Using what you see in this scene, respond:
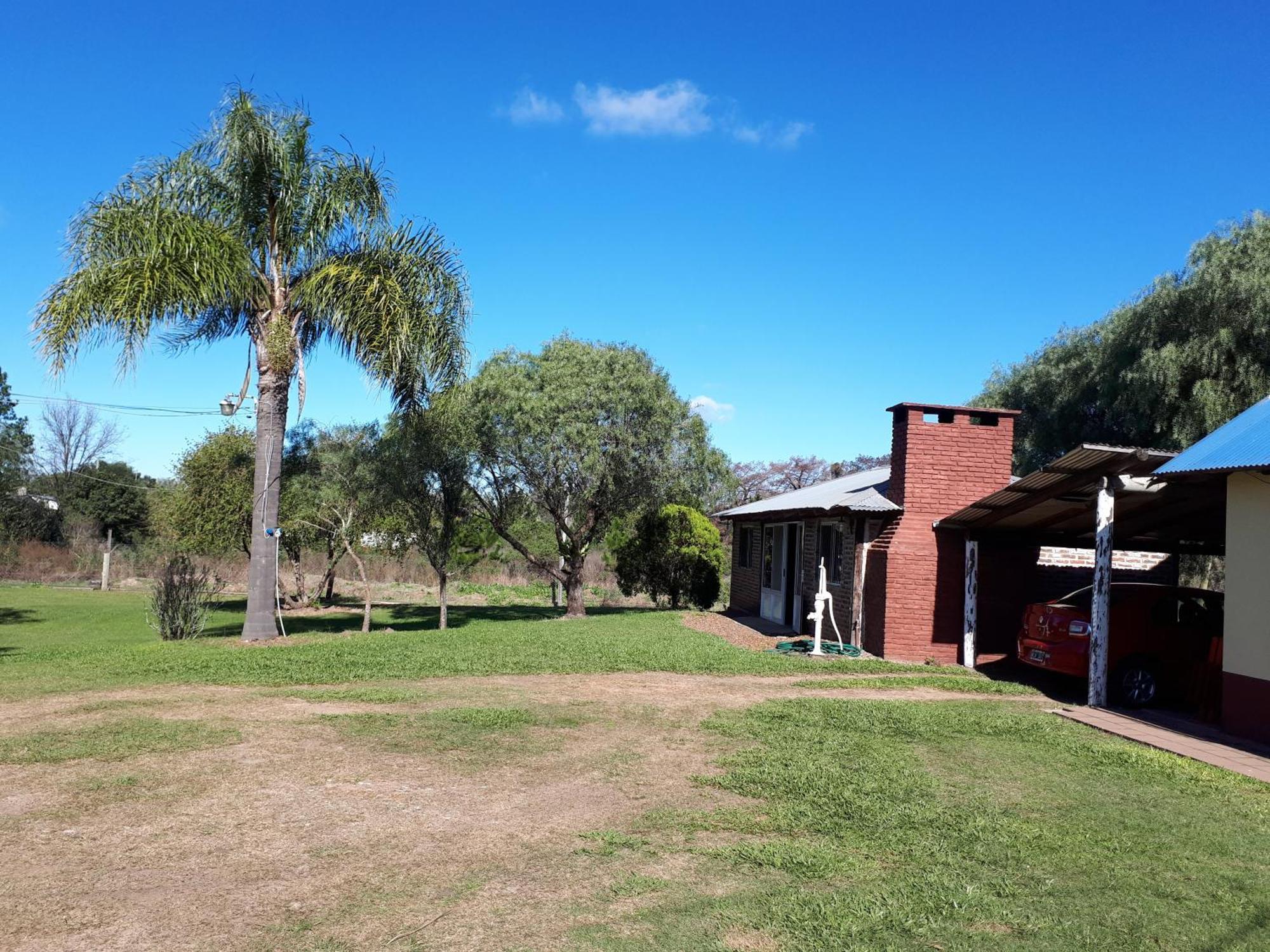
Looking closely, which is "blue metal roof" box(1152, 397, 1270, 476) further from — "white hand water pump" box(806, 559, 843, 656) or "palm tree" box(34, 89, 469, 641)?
"palm tree" box(34, 89, 469, 641)

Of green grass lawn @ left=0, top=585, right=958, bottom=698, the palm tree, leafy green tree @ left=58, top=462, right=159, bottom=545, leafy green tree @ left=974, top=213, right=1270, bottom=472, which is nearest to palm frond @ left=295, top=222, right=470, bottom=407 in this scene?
the palm tree

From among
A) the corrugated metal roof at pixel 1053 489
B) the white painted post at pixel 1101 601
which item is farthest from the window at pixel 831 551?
the white painted post at pixel 1101 601

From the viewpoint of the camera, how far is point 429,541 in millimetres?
19797

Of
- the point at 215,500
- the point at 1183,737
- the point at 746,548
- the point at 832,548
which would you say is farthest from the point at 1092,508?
the point at 215,500

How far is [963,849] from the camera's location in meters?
5.53

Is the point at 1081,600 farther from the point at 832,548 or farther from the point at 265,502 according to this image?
the point at 265,502

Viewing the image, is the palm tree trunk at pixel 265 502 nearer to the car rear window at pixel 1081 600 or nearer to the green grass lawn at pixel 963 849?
the green grass lawn at pixel 963 849

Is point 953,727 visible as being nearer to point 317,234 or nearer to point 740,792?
point 740,792

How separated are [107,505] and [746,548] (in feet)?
123

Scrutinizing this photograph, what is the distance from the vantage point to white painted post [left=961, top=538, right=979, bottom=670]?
14539 millimetres

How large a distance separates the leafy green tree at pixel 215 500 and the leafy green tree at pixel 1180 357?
22.7m

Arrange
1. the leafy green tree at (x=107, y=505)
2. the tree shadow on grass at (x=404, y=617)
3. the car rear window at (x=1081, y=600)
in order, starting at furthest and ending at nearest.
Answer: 1. the leafy green tree at (x=107, y=505)
2. the tree shadow on grass at (x=404, y=617)
3. the car rear window at (x=1081, y=600)

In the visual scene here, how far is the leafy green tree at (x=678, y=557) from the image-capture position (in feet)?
86.3

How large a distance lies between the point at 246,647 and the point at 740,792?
1015 cm
